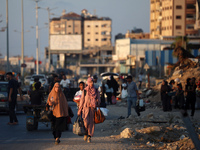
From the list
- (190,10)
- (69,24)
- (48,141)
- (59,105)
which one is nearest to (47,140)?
(48,141)

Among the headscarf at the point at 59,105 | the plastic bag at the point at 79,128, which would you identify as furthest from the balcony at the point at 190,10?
the plastic bag at the point at 79,128

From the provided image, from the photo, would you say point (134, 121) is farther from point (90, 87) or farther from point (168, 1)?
point (168, 1)

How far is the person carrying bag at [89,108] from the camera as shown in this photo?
408 inches

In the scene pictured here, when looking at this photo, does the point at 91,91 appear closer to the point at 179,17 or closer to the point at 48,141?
the point at 48,141

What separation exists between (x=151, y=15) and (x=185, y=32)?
62.8 feet

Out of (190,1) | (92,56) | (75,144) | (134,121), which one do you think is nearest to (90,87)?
(75,144)

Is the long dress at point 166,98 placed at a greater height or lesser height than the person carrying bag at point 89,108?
lesser

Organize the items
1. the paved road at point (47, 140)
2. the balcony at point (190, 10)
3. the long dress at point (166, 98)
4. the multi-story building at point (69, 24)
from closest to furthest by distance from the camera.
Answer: the paved road at point (47, 140), the long dress at point (166, 98), the balcony at point (190, 10), the multi-story building at point (69, 24)

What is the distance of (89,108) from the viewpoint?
414 inches

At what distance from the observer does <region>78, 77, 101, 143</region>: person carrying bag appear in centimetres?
1038

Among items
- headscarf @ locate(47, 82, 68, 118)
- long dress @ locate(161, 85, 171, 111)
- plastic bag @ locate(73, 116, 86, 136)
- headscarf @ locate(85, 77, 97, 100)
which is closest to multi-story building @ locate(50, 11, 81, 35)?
long dress @ locate(161, 85, 171, 111)

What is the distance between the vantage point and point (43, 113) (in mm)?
11836

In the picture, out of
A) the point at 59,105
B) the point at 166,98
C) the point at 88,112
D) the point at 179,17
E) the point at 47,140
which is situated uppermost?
the point at 179,17

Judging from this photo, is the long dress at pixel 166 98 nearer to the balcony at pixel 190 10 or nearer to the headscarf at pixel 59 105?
the headscarf at pixel 59 105
